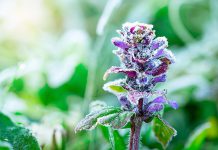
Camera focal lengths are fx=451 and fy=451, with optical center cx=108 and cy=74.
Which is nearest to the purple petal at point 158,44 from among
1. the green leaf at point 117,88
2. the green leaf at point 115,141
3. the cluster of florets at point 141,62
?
the cluster of florets at point 141,62

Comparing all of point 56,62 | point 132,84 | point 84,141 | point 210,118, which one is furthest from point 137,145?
point 56,62

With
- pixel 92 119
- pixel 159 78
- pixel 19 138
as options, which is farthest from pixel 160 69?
pixel 19 138

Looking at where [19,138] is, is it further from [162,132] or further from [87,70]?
[87,70]

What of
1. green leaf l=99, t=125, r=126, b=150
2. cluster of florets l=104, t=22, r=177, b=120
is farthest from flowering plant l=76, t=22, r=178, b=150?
green leaf l=99, t=125, r=126, b=150

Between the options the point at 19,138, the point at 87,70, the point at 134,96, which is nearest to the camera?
the point at 134,96

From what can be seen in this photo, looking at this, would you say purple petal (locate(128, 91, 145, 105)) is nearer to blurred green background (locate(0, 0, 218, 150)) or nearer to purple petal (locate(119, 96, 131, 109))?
purple petal (locate(119, 96, 131, 109))

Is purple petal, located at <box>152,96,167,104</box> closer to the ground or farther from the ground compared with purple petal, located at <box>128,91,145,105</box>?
farther from the ground
